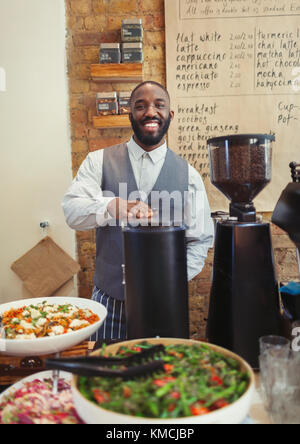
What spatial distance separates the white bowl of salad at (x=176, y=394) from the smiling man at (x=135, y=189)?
987 millimetres

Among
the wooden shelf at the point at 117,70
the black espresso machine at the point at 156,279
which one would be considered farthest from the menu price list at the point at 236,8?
the black espresso machine at the point at 156,279

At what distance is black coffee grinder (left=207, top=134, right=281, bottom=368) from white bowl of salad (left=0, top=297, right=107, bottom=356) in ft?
1.24

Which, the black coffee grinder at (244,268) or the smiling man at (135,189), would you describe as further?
the smiling man at (135,189)

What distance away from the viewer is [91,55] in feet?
7.96

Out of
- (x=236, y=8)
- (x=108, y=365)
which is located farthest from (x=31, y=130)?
(x=108, y=365)

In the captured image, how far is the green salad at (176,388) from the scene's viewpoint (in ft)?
1.97

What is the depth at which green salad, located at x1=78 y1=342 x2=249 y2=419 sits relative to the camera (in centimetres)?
60

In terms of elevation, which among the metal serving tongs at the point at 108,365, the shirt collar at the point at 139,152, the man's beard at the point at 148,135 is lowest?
the metal serving tongs at the point at 108,365

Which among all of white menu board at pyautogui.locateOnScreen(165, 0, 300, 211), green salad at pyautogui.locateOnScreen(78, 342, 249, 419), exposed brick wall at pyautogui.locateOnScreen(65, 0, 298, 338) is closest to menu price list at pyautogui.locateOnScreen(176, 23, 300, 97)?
white menu board at pyautogui.locateOnScreen(165, 0, 300, 211)

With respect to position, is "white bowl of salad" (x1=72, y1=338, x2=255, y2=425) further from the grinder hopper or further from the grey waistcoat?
the grey waistcoat

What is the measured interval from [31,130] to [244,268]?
6.36 feet

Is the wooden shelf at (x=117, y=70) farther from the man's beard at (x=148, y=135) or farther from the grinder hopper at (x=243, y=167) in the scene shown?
the grinder hopper at (x=243, y=167)

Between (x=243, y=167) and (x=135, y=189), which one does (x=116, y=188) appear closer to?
(x=135, y=189)

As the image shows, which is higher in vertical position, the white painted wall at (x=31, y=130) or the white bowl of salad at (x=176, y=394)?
the white painted wall at (x=31, y=130)
